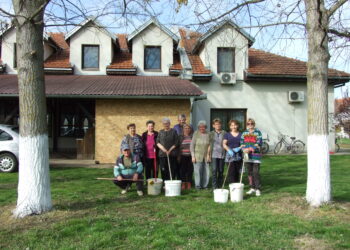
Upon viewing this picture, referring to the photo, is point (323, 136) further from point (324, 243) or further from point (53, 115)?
point (53, 115)

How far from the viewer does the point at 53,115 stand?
16.9 meters

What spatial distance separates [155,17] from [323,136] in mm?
3722

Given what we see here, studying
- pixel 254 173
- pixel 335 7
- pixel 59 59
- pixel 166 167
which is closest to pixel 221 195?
pixel 254 173

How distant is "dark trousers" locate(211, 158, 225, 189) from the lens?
721cm

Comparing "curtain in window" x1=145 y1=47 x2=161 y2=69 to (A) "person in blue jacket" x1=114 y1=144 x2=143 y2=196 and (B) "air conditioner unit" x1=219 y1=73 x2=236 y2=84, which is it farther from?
(A) "person in blue jacket" x1=114 y1=144 x2=143 y2=196

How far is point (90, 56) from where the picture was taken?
53.2 feet

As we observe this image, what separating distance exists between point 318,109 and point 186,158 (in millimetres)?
3133

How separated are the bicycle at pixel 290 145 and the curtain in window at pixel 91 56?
32.0 feet

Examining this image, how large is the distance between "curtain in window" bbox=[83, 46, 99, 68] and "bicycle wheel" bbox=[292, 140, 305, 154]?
10481 millimetres

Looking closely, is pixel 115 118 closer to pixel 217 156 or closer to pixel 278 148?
pixel 217 156

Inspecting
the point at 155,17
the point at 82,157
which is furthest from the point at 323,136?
A: the point at 82,157

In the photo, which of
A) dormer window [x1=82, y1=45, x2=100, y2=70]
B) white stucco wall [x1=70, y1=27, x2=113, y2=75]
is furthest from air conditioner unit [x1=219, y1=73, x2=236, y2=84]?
dormer window [x1=82, y1=45, x2=100, y2=70]

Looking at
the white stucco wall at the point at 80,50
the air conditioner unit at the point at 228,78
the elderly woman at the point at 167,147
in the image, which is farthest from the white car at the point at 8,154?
the air conditioner unit at the point at 228,78

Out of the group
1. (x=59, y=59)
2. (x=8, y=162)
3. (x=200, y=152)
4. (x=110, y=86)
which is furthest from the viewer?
(x=59, y=59)
